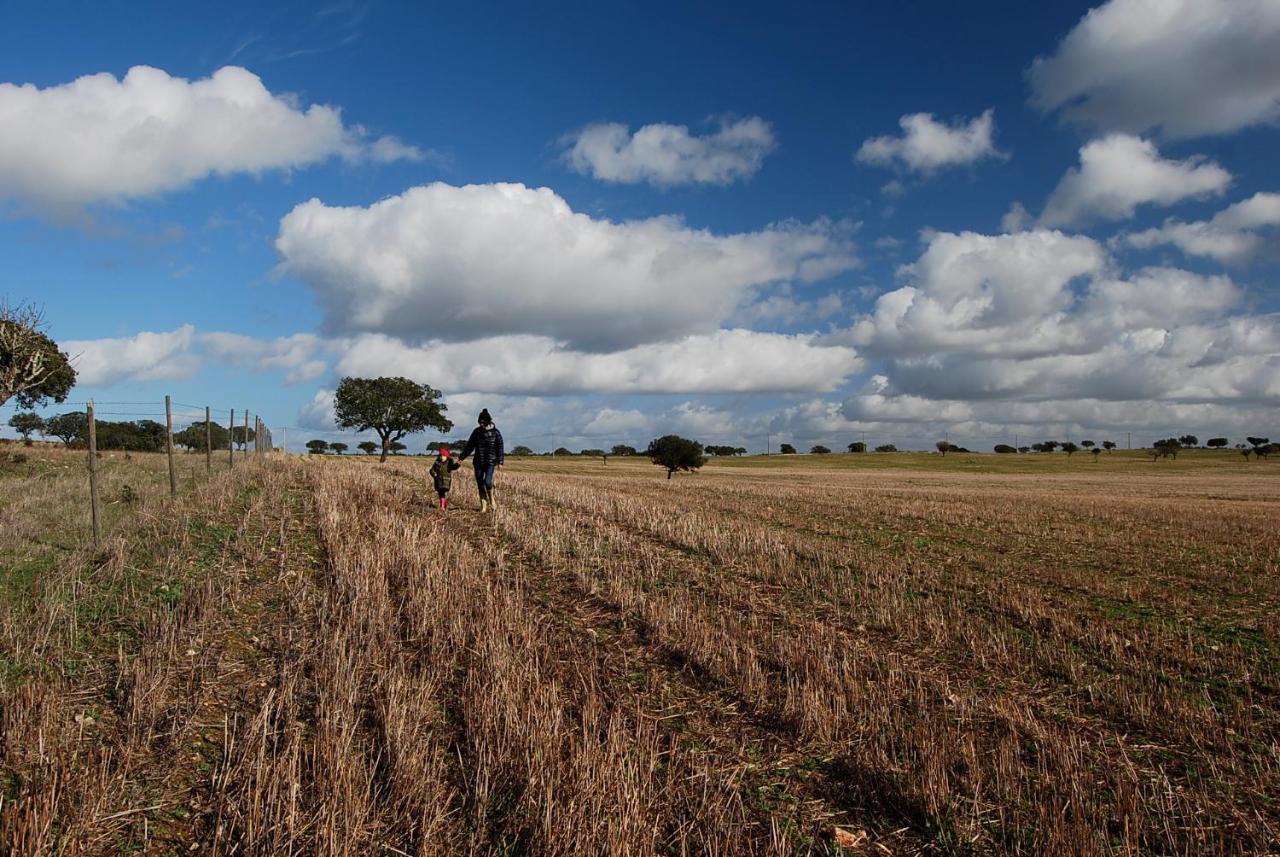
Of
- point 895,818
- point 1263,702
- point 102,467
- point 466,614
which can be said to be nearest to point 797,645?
point 895,818

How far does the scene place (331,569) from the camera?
11453 mm

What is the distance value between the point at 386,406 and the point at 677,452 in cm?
3283

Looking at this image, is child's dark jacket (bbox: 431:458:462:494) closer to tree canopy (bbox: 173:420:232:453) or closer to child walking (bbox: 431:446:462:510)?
child walking (bbox: 431:446:462:510)

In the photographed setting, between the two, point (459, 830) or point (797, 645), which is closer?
point (459, 830)

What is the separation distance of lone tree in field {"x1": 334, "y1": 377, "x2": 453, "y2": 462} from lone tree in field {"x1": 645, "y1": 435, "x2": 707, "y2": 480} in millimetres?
28102

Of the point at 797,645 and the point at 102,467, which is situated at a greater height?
the point at 102,467

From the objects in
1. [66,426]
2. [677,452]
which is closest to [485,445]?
[677,452]

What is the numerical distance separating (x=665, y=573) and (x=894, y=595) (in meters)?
3.87

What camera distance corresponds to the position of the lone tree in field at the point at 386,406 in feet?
249

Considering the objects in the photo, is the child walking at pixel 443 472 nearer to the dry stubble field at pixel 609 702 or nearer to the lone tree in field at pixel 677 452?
the dry stubble field at pixel 609 702

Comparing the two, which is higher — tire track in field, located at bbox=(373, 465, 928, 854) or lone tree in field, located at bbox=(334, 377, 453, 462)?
lone tree in field, located at bbox=(334, 377, 453, 462)

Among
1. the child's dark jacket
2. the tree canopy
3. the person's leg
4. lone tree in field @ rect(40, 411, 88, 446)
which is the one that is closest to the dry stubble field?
the child's dark jacket

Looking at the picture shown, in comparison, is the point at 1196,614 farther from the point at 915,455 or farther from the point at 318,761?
the point at 915,455

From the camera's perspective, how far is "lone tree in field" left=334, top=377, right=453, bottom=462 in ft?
249
